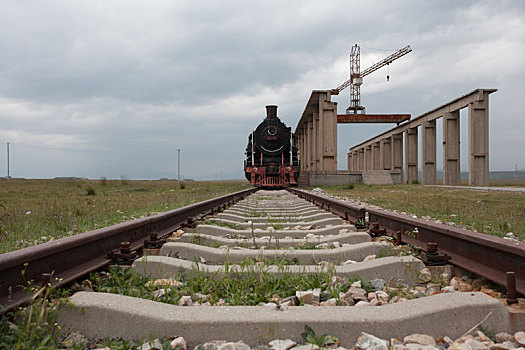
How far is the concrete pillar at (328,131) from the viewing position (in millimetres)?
28469

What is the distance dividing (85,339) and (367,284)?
1.71 metres

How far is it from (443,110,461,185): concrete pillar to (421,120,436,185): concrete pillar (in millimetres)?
3938

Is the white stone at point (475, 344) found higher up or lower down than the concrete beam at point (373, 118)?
lower down

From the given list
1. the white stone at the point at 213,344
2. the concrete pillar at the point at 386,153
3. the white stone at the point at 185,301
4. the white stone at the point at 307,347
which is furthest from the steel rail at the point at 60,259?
the concrete pillar at the point at 386,153

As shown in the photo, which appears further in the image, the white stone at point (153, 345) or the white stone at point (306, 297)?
the white stone at point (306, 297)

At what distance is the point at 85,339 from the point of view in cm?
187

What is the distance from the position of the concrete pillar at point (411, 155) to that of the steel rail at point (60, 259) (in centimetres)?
3394

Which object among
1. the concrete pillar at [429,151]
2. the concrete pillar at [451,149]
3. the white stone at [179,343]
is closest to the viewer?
the white stone at [179,343]

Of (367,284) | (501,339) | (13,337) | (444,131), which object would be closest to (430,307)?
(501,339)

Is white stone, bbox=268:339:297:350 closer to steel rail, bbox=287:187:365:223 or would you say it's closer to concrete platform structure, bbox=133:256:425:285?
concrete platform structure, bbox=133:256:425:285

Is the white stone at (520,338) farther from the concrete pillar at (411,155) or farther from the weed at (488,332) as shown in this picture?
the concrete pillar at (411,155)

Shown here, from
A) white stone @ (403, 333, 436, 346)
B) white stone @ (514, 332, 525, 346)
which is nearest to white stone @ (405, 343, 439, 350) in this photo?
white stone @ (403, 333, 436, 346)

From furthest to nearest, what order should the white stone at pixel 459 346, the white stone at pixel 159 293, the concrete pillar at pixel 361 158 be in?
the concrete pillar at pixel 361 158 < the white stone at pixel 159 293 < the white stone at pixel 459 346

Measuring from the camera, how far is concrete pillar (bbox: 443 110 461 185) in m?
26.5
